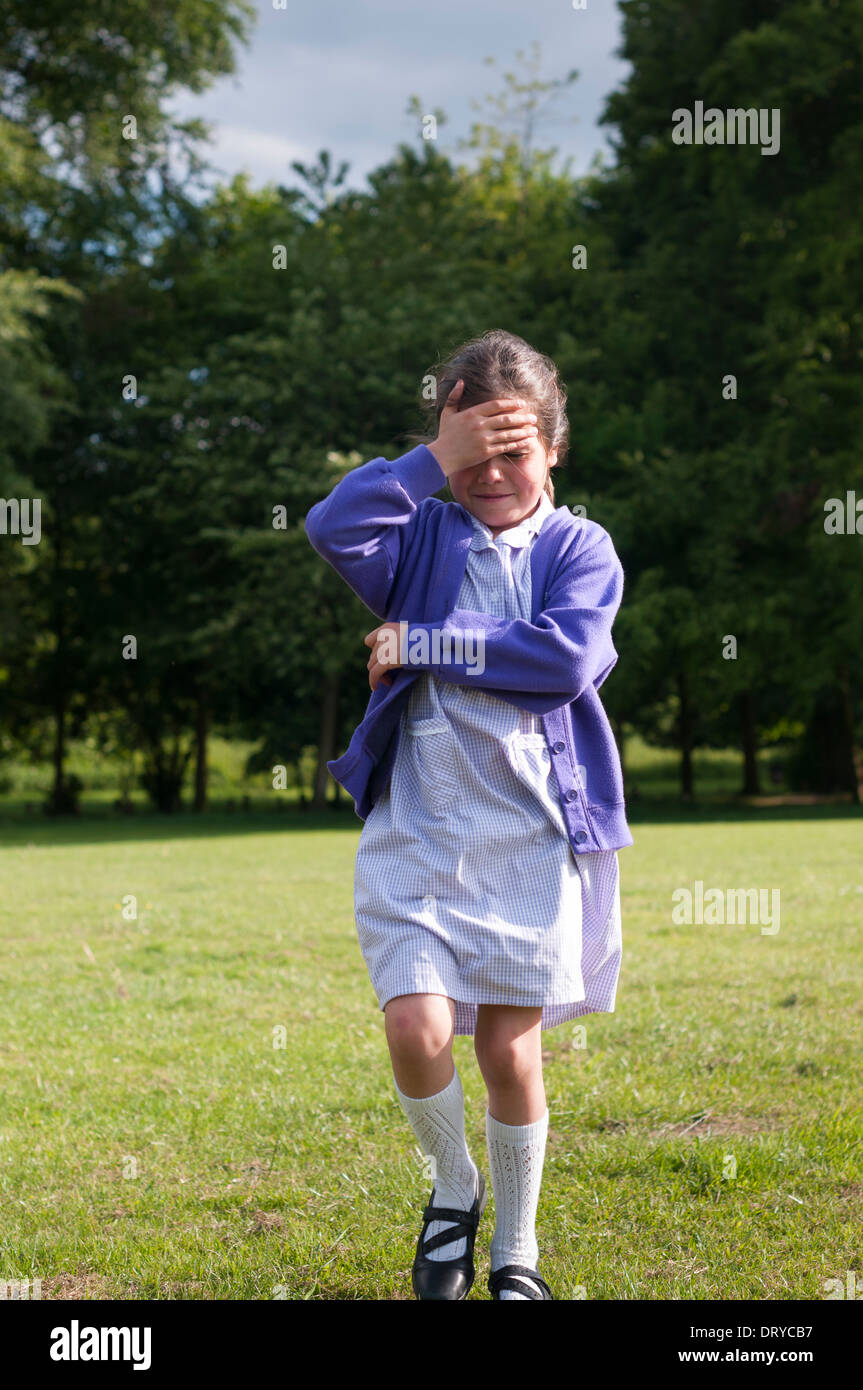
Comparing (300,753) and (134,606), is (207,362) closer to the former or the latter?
(134,606)

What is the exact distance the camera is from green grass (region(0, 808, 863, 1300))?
3.04 m

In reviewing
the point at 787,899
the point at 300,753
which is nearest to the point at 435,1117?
the point at 787,899

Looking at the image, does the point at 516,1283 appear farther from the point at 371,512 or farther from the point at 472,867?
the point at 371,512

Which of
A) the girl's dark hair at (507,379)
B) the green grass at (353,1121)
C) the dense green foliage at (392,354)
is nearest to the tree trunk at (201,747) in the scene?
the dense green foliage at (392,354)

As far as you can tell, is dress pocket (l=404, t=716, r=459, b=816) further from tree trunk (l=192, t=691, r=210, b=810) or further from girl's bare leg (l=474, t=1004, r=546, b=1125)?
tree trunk (l=192, t=691, r=210, b=810)

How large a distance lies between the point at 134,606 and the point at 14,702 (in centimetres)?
550

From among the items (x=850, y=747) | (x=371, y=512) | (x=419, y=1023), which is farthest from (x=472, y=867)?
(x=850, y=747)

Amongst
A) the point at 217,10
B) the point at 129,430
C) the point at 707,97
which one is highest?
the point at 217,10

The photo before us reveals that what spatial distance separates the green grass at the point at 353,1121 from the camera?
3.04 m

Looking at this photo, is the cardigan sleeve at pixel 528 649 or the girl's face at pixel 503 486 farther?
the girl's face at pixel 503 486

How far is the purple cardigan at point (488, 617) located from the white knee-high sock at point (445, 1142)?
67cm

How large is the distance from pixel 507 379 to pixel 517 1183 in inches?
75.5

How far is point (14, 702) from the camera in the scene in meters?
31.7

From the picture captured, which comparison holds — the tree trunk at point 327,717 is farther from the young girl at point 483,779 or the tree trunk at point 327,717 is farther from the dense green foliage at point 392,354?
the young girl at point 483,779
